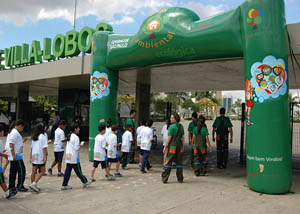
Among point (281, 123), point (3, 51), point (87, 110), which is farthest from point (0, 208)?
point (3, 51)

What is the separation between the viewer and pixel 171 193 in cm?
582

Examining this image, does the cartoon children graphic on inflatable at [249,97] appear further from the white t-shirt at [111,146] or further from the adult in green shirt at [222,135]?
the white t-shirt at [111,146]

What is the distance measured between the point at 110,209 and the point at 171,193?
155cm

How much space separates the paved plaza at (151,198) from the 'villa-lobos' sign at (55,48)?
6.52 metres

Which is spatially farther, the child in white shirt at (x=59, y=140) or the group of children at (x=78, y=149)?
the child in white shirt at (x=59, y=140)

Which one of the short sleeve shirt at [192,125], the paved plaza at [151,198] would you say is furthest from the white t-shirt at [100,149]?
the short sleeve shirt at [192,125]

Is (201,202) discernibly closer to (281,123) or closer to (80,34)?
(281,123)

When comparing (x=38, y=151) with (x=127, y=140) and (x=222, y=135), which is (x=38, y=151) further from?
(x=222, y=135)

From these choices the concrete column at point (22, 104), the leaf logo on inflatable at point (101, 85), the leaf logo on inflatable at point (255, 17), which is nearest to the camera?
the leaf logo on inflatable at point (255, 17)

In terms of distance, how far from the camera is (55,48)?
43.0 ft

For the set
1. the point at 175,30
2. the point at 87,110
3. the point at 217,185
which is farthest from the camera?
the point at 87,110

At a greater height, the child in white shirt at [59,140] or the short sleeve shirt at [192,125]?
the short sleeve shirt at [192,125]

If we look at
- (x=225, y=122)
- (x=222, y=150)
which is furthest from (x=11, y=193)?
(x=225, y=122)

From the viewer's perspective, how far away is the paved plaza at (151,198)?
4.81m
